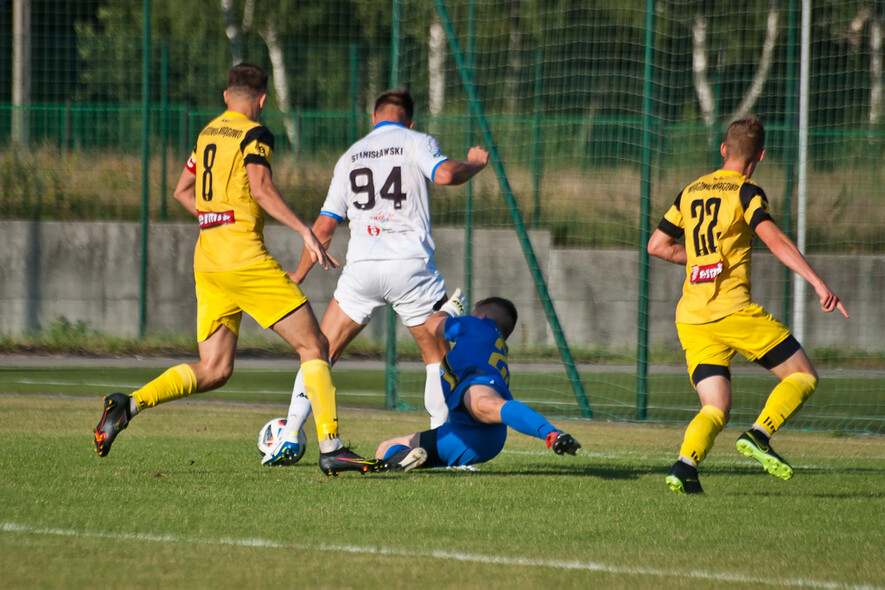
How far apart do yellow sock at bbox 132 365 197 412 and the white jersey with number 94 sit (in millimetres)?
1259

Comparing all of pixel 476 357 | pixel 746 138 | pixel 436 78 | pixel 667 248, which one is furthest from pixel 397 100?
pixel 436 78

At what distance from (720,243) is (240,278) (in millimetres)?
2589

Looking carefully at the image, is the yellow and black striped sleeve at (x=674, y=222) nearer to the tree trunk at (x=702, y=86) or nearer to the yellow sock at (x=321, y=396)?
the yellow sock at (x=321, y=396)

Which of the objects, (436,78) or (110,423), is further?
(436,78)

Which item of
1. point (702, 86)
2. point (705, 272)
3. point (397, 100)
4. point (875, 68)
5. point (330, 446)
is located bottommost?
point (330, 446)

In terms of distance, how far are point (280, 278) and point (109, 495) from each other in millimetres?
1481

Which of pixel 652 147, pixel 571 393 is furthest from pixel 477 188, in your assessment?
pixel 652 147

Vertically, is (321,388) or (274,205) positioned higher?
(274,205)

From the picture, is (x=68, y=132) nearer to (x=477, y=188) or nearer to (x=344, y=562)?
(x=477, y=188)

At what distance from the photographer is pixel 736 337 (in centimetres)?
600

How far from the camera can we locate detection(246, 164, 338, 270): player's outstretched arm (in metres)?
5.97

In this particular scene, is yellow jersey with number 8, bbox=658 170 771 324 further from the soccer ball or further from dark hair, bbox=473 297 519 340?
the soccer ball

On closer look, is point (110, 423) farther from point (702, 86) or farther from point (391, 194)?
point (702, 86)

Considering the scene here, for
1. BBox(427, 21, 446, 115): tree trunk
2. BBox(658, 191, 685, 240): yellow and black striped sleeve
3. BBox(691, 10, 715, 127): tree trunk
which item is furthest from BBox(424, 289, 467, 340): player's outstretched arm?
BBox(691, 10, 715, 127): tree trunk
